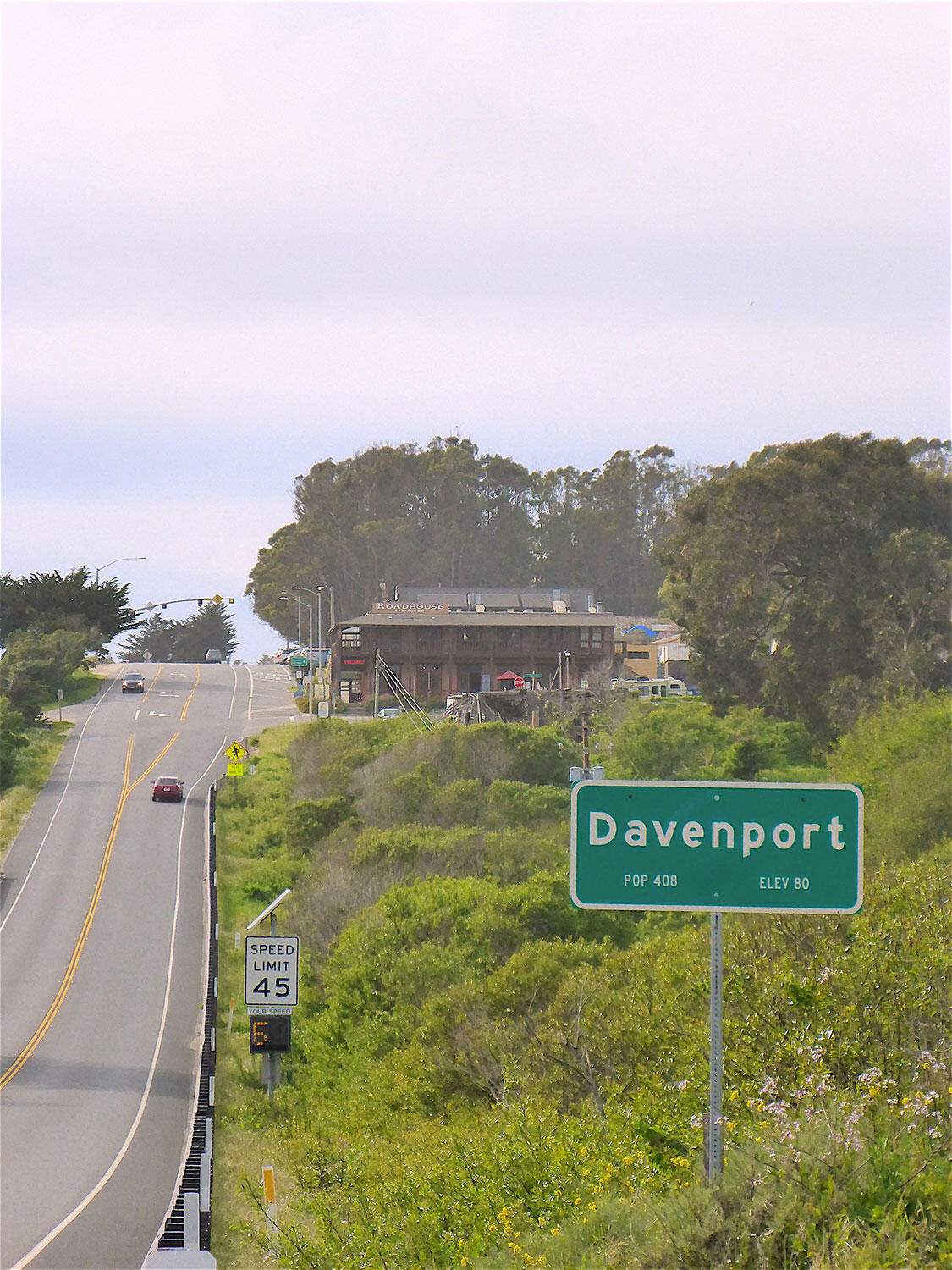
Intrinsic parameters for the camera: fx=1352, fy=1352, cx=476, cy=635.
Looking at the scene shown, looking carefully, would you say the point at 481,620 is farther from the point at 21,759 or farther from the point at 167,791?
the point at 21,759

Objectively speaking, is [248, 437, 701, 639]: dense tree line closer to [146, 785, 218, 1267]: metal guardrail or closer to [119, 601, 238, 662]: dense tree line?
[119, 601, 238, 662]: dense tree line

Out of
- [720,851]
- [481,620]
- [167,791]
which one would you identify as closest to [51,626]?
[481,620]

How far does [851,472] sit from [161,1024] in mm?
38431

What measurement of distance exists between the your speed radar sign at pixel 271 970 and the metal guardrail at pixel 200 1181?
6.50ft

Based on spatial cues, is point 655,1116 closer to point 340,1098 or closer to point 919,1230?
point 919,1230

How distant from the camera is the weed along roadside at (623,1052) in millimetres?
6066

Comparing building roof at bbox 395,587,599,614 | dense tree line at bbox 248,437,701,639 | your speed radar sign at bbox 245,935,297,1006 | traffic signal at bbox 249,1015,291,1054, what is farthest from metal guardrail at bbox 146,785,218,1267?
dense tree line at bbox 248,437,701,639

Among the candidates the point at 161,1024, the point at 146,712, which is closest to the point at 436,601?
the point at 146,712

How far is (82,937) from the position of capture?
44.6 meters

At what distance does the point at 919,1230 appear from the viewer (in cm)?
604

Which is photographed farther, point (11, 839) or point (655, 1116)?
point (11, 839)

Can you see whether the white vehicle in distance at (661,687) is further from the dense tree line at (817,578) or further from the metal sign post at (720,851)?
the metal sign post at (720,851)

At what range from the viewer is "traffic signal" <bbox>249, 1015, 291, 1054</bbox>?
84.2ft

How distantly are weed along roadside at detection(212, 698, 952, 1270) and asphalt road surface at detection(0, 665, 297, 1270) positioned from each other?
166 cm
